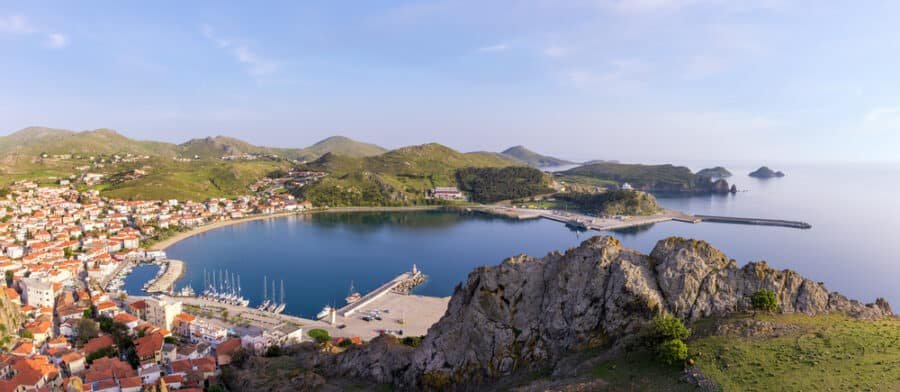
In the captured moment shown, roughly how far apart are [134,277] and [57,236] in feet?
79.5

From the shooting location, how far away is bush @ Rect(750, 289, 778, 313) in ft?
62.6

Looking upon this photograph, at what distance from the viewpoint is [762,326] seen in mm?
17703

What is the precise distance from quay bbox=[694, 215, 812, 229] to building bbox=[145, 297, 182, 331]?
366 ft

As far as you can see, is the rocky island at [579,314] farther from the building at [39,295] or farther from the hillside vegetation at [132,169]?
the hillside vegetation at [132,169]

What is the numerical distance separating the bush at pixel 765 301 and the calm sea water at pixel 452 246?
42343mm

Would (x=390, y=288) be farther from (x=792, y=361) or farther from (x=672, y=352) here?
(x=792, y=361)

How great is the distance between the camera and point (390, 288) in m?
57.9

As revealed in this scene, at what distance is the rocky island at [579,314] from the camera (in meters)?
19.0

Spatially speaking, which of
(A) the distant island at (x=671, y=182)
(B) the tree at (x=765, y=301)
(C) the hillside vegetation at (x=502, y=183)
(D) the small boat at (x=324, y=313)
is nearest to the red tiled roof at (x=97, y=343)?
(D) the small boat at (x=324, y=313)

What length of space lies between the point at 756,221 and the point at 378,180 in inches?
4082

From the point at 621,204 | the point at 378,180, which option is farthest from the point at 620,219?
the point at 378,180

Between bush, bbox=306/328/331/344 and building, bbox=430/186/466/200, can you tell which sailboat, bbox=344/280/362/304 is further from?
building, bbox=430/186/466/200

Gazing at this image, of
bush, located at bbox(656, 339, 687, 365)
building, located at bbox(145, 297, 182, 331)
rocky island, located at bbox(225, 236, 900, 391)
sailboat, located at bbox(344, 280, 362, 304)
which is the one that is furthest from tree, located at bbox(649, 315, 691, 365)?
building, located at bbox(145, 297, 182, 331)

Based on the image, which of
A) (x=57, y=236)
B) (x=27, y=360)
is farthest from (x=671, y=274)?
(x=57, y=236)
